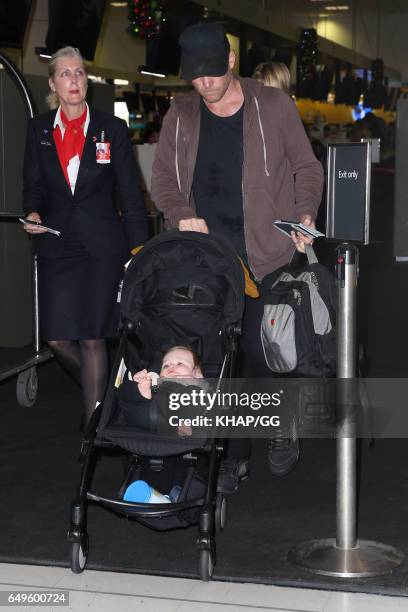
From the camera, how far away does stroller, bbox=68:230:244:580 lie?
327 centimetres

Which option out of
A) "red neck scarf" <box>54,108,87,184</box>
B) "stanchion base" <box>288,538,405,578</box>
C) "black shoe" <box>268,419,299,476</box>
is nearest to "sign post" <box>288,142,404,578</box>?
"stanchion base" <box>288,538,405,578</box>

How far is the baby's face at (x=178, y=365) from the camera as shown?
141 inches

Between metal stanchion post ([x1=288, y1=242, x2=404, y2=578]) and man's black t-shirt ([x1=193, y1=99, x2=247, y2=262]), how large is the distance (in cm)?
77

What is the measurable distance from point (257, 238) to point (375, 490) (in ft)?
3.70

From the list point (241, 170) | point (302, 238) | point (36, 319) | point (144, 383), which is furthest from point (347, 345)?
point (36, 319)

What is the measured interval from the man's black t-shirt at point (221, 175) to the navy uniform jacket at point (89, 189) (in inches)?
26.8

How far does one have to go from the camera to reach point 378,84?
1128 inches

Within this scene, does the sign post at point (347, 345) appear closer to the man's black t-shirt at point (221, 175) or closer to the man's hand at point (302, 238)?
the man's hand at point (302, 238)

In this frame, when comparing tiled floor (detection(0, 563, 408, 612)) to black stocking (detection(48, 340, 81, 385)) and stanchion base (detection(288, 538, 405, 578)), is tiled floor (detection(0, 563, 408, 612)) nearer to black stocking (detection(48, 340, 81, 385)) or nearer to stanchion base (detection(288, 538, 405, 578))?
stanchion base (detection(288, 538, 405, 578))

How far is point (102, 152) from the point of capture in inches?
178

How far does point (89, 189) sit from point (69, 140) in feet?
0.76

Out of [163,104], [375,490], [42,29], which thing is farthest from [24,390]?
[163,104]

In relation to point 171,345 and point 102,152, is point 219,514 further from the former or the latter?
point 102,152

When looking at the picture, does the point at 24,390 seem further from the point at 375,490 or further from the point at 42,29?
the point at 42,29
